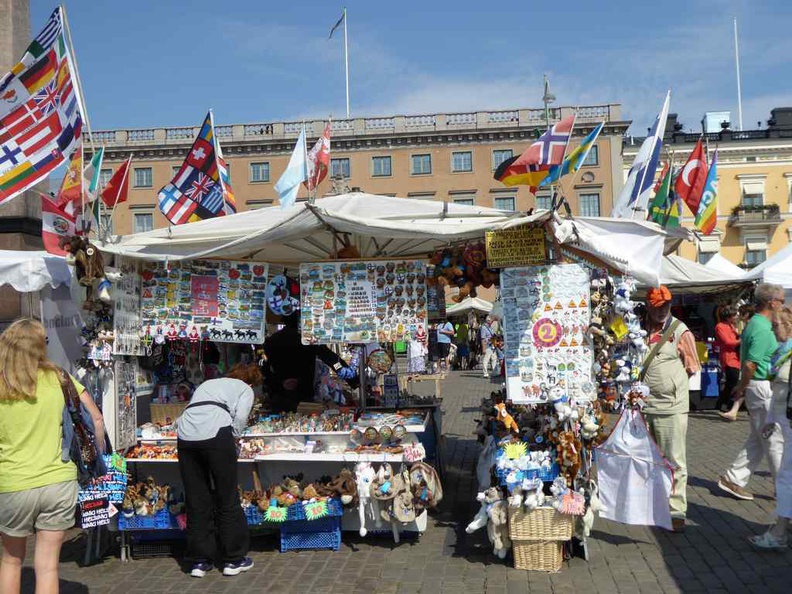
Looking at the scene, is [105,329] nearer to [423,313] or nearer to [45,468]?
[45,468]

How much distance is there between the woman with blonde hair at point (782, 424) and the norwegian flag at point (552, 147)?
83.9 inches

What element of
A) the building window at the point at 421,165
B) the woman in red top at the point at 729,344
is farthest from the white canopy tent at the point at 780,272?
the building window at the point at 421,165

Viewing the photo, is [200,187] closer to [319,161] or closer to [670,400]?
[319,161]

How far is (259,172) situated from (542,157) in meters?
→ 46.2

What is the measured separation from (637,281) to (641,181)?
2.72 m

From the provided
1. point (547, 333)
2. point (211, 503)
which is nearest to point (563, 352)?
point (547, 333)

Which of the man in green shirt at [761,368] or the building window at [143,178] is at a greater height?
the building window at [143,178]

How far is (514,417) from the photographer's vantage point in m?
6.02

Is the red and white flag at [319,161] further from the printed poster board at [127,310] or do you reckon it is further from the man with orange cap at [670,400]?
the man with orange cap at [670,400]

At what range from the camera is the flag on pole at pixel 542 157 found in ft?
16.4

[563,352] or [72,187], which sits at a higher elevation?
[72,187]

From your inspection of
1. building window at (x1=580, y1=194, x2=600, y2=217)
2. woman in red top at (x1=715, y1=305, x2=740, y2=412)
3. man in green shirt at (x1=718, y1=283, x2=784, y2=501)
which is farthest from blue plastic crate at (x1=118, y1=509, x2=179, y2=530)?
building window at (x1=580, y1=194, x2=600, y2=217)

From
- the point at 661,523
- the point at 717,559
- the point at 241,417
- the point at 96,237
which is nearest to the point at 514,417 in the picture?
the point at 661,523

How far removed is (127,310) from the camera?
237 inches
